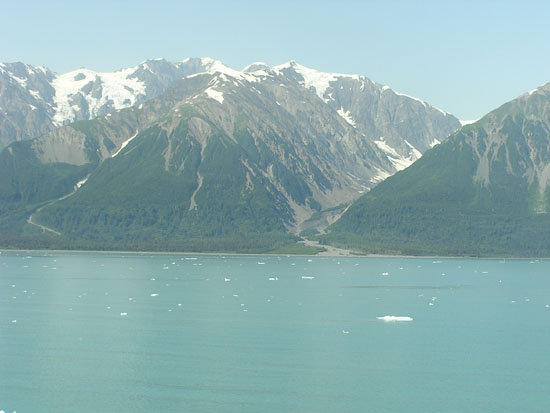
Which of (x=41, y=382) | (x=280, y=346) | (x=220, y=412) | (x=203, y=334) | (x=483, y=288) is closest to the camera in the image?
(x=220, y=412)

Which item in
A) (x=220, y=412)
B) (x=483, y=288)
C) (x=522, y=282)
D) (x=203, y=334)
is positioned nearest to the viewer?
(x=220, y=412)

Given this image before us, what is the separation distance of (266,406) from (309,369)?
12977mm

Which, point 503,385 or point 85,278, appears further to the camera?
point 85,278

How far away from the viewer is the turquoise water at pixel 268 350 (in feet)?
213

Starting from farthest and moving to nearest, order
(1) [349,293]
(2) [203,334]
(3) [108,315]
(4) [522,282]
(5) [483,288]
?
(4) [522,282], (5) [483,288], (1) [349,293], (3) [108,315], (2) [203,334]

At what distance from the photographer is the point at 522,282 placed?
589 ft

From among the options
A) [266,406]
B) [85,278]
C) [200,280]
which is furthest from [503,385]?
[85,278]

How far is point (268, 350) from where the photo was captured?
82.8m

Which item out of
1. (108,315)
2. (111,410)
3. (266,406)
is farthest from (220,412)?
(108,315)

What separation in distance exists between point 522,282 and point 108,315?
107 meters

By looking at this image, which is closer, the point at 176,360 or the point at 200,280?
the point at 176,360

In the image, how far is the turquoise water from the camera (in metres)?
64.9

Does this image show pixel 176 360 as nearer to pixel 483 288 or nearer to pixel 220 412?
pixel 220 412

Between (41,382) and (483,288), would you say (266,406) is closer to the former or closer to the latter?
(41,382)
